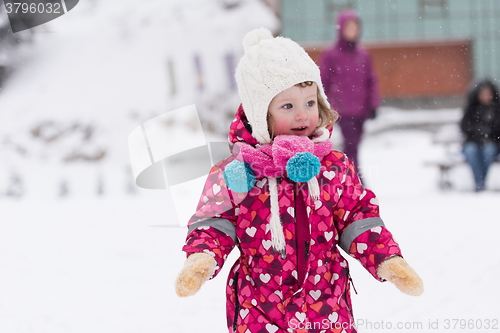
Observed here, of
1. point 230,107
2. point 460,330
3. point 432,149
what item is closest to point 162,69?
point 230,107

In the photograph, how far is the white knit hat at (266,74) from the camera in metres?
1.56

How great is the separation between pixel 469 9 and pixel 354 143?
15318 mm

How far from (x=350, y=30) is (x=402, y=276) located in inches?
148

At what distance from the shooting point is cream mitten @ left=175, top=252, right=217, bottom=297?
4.53 feet

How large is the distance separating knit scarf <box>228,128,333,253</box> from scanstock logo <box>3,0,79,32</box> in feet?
22.9

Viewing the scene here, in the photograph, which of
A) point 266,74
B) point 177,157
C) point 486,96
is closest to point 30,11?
point 177,157

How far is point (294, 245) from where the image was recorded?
1498mm

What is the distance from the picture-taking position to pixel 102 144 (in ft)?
27.8

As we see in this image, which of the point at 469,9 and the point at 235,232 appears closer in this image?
the point at 235,232

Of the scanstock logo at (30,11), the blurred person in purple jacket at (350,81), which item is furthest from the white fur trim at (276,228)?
the scanstock logo at (30,11)

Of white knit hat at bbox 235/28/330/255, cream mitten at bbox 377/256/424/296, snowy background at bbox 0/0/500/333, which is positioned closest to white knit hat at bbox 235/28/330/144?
white knit hat at bbox 235/28/330/255

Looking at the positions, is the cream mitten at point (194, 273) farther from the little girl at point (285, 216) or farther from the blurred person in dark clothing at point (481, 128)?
the blurred person in dark clothing at point (481, 128)

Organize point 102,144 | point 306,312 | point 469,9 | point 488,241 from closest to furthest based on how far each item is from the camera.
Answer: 1. point 306,312
2. point 488,241
3. point 102,144
4. point 469,9

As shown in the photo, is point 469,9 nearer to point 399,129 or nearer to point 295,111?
point 399,129
